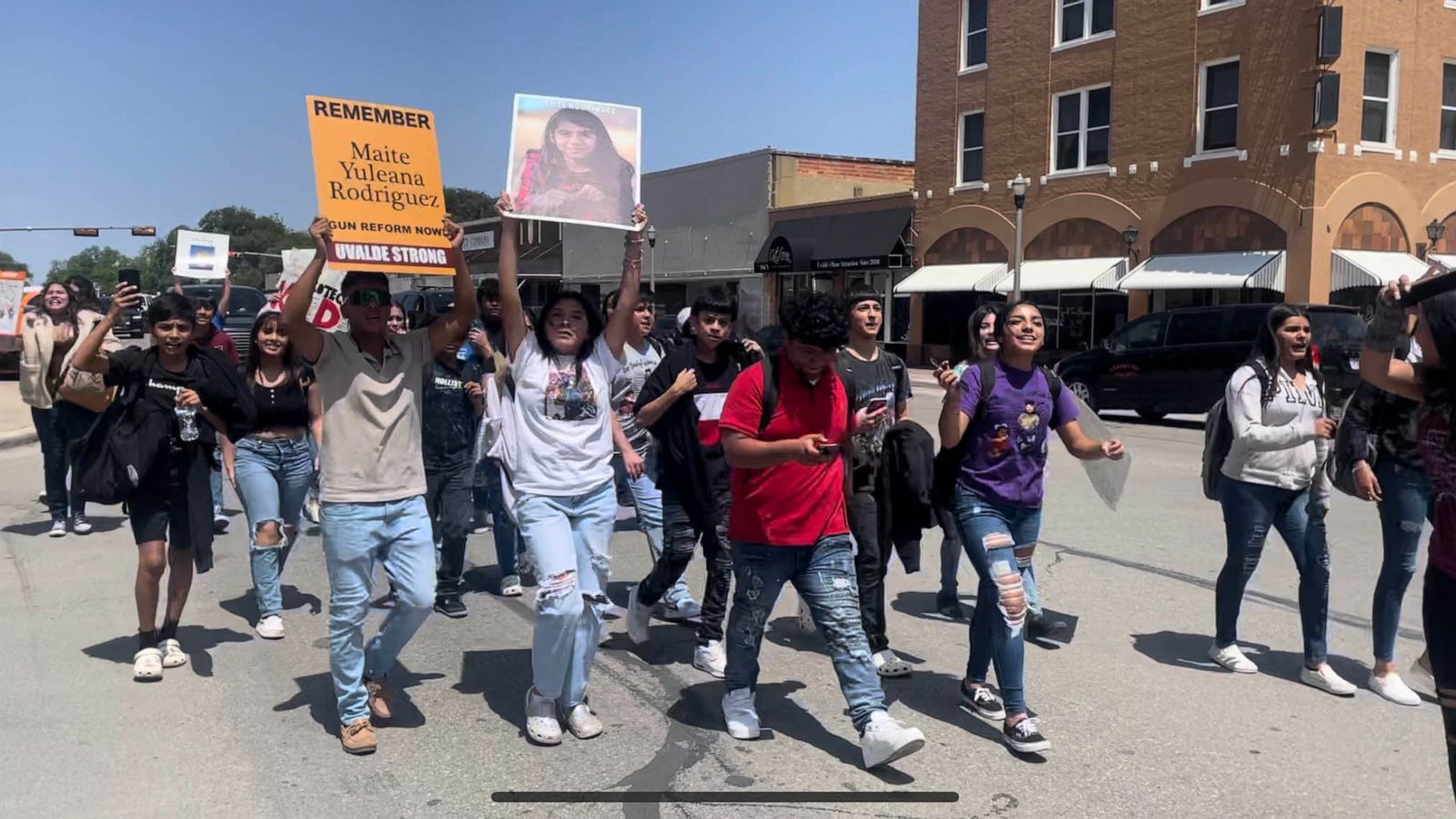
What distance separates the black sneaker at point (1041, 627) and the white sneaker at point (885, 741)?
2038mm

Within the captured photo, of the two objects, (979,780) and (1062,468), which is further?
(1062,468)

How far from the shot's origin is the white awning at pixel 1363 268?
22344 millimetres

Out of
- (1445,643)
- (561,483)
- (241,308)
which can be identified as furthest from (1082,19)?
(1445,643)

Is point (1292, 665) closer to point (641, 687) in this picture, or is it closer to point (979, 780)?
point (979, 780)

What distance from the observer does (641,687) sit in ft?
17.7

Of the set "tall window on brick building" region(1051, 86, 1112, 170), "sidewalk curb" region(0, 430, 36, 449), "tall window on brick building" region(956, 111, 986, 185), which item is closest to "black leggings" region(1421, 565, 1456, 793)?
"sidewalk curb" region(0, 430, 36, 449)

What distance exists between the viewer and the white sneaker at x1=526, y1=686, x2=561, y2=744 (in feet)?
15.1

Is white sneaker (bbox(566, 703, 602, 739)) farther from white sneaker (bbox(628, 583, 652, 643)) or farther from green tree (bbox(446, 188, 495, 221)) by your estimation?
green tree (bbox(446, 188, 495, 221))

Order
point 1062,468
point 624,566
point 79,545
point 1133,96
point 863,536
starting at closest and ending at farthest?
point 863,536 < point 624,566 < point 79,545 < point 1062,468 < point 1133,96

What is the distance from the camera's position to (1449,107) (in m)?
24.1

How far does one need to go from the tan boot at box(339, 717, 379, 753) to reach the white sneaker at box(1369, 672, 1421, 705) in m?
4.34

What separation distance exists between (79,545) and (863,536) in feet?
20.6

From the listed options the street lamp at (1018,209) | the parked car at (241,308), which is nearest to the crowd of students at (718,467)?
the parked car at (241,308)

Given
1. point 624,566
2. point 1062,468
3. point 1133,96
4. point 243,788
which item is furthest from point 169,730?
point 1133,96
